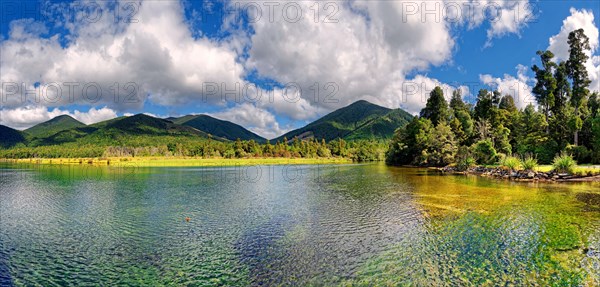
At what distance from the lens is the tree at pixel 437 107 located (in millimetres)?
114000

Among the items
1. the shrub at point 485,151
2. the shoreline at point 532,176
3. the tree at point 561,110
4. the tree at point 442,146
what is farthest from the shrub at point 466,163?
the tree at point 561,110

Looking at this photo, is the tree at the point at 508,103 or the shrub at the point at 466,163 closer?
the shrub at the point at 466,163

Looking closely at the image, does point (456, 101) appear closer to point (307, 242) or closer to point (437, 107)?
point (437, 107)

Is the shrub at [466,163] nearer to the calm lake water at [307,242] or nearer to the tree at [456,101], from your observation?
the calm lake water at [307,242]

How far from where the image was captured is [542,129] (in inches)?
2879

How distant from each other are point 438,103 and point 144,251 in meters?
116

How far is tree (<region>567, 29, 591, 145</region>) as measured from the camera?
69.2 meters

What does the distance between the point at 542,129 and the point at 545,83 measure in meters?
12.7

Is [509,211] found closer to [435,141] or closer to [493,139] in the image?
[493,139]

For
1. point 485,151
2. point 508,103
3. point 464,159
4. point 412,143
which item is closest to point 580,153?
point 485,151

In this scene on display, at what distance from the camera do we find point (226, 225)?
2514cm

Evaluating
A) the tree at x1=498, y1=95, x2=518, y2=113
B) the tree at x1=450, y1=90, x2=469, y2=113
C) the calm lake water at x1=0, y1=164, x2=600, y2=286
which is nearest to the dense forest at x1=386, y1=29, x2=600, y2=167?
the tree at x1=498, y1=95, x2=518, y2=113

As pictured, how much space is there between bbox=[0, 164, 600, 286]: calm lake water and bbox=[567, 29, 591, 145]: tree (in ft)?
150

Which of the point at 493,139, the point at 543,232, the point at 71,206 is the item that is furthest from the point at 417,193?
the point at 493,139
